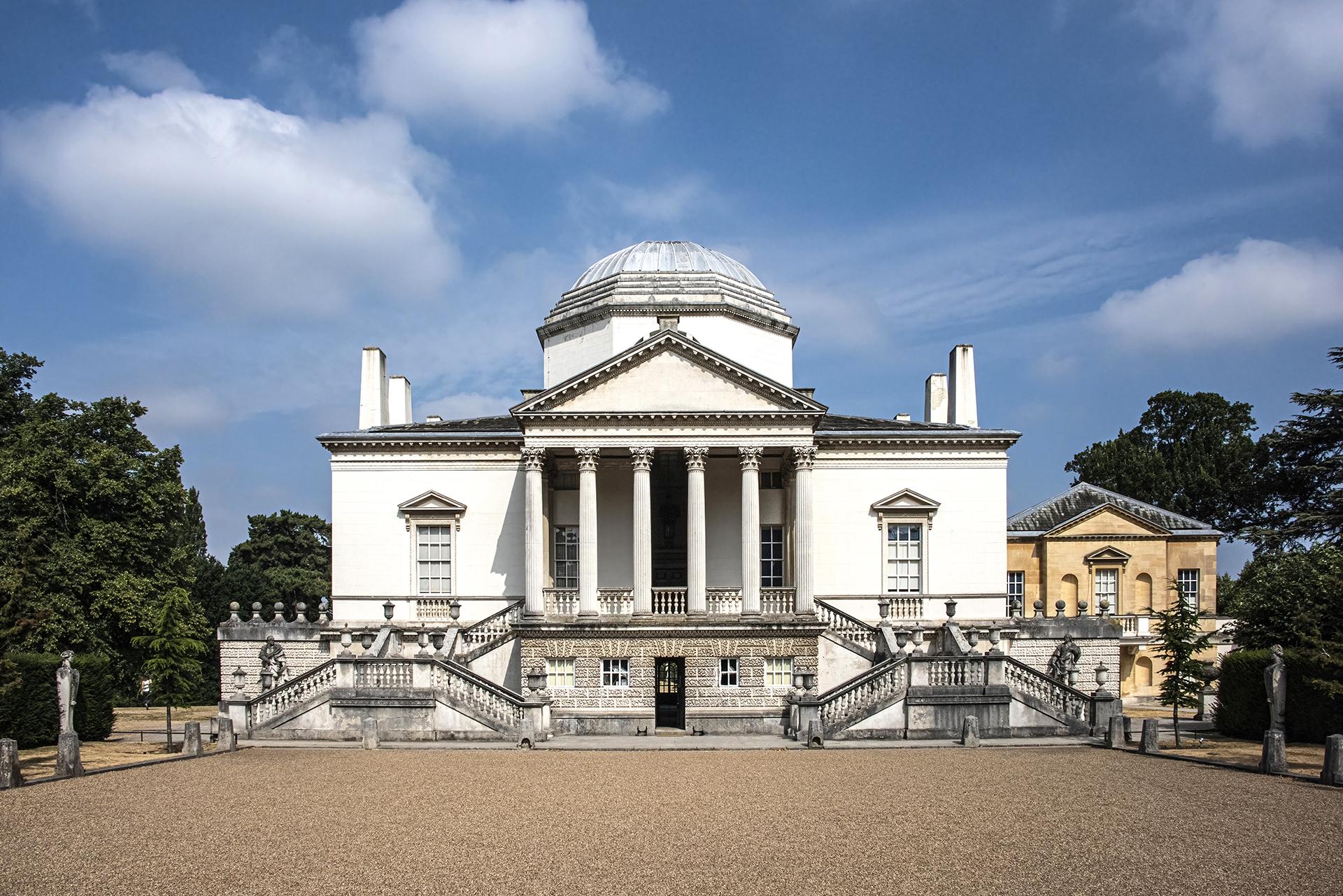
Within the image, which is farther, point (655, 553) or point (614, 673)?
point (655, 553)

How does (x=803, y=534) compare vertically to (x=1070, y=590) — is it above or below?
above

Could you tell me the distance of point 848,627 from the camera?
3002 cm

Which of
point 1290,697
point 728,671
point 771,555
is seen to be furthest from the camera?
point 771,555

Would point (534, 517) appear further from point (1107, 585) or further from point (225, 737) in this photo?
point (1107, 585)

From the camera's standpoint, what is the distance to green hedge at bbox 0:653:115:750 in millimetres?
23641

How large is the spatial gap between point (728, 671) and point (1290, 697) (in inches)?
528

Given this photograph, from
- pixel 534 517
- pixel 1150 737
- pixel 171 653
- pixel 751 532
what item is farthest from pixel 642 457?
pixel 1150 737

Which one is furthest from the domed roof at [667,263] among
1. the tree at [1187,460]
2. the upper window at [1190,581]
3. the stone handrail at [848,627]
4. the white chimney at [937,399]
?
the tree at [1187,460]

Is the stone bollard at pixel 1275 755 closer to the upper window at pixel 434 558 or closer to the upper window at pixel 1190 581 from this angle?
the upper window at pixel 434 558

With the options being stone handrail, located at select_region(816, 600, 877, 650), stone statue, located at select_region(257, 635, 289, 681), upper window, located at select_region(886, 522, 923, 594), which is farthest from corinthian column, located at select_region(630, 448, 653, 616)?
stone statue, located at select_region(257, 635, 289, 681)

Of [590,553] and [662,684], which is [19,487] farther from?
[662,684]

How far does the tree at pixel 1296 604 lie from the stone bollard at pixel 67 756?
24407 mm

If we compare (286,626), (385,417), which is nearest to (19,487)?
(286,626)

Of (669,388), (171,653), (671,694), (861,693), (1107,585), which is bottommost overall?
(671,694)
